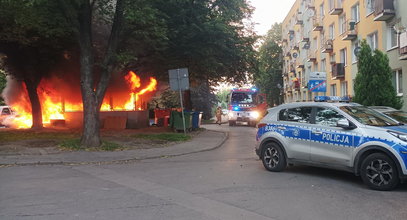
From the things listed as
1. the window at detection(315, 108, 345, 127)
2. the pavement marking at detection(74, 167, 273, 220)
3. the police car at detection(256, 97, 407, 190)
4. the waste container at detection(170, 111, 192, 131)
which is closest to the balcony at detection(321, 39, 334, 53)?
the waste container at detection(170, 111, 192, 131)

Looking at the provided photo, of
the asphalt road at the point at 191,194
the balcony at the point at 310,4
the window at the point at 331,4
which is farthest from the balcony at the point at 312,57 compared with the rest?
the asphalt road at the point at 191,194

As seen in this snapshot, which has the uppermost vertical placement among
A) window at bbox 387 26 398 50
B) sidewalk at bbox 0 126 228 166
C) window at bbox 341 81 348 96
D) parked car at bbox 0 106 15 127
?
window at bbox 387 26 398 50

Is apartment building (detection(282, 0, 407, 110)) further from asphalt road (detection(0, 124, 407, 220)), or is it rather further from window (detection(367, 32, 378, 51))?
asphalt road (detection(0, 124, 407, 220))

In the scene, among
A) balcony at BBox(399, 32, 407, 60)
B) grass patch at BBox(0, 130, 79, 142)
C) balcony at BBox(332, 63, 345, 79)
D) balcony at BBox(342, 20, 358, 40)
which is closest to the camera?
grass patch at BBox(0, 130, 79, 142)

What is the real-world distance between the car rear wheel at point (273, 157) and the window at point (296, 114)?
688 mm

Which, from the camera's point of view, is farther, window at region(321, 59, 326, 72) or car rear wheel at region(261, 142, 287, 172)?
window at region(321, 59, 326, 72)

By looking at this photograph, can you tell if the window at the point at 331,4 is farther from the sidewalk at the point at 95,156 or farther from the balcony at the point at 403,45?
the sidewalk at the point at 95,156

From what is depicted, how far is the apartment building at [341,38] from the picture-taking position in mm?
21141

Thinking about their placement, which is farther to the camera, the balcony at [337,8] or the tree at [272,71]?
the tree at [272,71]

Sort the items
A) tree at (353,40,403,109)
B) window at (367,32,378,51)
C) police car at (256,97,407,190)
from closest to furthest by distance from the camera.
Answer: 1. police car at (256,97,407,190)
2. tree at (353,40,403,109)
3. window at (367,32,378,51)

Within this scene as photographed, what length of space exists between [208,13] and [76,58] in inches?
354

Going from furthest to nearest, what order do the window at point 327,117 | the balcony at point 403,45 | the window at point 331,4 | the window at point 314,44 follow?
1. the window at point 314,44
2. the window at point 331,4
3. the balcony at point 403,45
4. the window at point 327,117

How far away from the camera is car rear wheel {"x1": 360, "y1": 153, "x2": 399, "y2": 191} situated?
22.4 feet

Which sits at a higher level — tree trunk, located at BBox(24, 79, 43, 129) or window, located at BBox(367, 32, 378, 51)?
window, located at BBox(367, 32, 378, 51)
